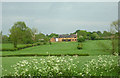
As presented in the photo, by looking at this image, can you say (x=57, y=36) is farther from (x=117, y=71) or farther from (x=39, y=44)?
(x=117, y=71)

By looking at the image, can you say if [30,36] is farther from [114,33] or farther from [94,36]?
[114,33]

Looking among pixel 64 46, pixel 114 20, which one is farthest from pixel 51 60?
pixel 64 46

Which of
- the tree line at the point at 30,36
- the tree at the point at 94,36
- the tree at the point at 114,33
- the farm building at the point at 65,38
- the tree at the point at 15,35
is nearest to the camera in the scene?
the tree at the point at 114,33

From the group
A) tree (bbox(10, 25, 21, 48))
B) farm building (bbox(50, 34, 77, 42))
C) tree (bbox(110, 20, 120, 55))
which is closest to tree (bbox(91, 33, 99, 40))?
farm building (bbox(50, 34, 77, 42))

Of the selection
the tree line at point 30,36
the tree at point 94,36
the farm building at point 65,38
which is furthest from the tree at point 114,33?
the farm building at point 65,38

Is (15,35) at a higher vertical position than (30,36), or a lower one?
higher

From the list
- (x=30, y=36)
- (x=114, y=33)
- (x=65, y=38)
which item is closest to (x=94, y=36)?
(x=65, y=38)

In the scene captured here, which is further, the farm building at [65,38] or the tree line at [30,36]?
the farm building at [65,38]

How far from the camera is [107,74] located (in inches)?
202

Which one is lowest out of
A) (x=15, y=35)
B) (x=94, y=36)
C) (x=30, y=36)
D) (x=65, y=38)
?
(x=65, y=38)

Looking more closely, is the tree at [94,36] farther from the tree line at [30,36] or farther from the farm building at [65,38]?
the farm building at [65,38]

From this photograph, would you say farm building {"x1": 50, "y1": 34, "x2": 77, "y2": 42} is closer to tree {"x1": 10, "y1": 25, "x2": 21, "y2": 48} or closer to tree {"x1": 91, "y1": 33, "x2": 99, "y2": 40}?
tree {"x1": 91, "y1": 33, "x2": 99, "y2": 40}

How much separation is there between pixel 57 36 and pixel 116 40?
10680 millimetres

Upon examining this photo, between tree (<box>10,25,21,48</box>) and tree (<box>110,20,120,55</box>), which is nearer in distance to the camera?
tree (<box>110,20,120,55</box>)
